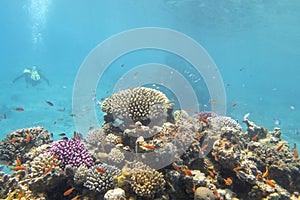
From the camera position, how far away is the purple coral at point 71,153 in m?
5.12

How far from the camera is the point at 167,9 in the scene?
128 ft

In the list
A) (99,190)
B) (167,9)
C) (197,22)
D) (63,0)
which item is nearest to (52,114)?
(99,190)

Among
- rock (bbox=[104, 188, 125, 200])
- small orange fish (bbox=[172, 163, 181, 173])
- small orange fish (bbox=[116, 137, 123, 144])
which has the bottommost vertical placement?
rock (bbox=[104, 188, 125, 200])

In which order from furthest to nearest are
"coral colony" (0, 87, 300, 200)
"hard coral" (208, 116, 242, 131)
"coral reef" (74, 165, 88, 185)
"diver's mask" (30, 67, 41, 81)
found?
"diver's mask" (30, 67, 41, 81), "hard coral" (208, 116, 242, 131), "coral reef" (74, 165, 88, 185), "coral colony" (0, 87, 300, 200)

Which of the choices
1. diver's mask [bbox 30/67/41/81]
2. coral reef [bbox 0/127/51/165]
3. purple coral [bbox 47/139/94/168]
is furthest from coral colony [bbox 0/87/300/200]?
diver's mask [bbox 30/67/41/81]

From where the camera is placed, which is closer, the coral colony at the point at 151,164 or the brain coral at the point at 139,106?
the coral colony at the point at 151,164

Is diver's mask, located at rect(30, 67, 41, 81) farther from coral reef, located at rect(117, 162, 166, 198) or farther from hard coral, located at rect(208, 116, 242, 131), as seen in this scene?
coral reef, located at rect(117, 162, 166, 198)

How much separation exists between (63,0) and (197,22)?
68221mm

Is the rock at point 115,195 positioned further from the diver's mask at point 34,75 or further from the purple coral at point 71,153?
the diver's mask at point 34,75

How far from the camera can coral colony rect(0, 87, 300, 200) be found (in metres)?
4.38

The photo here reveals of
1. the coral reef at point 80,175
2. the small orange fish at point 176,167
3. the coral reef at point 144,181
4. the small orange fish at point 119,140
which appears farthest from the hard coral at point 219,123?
the coral reef at point 80,175

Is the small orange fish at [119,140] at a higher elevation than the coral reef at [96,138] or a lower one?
lower

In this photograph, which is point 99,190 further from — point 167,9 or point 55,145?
point 167,9

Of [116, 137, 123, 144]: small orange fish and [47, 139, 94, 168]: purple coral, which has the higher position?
[116, 137, 123, 144]: small orange fish
